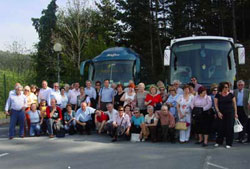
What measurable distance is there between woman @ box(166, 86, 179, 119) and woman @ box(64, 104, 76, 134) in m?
3.48

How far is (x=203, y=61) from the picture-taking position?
1152 centimetres

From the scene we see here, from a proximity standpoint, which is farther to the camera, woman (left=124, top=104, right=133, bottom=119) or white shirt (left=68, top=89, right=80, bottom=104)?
white shirt (left=68, top=89, right=80, bottom=104)

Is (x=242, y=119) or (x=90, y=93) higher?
(x=90, y=93)

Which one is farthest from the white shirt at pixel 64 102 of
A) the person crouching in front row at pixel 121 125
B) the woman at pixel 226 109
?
the woman at pixel 226 109

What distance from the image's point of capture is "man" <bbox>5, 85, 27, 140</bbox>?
10.8 meters

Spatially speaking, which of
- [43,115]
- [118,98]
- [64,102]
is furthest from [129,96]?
[43,115]

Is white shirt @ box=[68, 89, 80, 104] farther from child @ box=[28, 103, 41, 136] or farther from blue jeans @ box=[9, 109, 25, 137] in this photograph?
blue jeans @ box=[9, 109, 25, 137]

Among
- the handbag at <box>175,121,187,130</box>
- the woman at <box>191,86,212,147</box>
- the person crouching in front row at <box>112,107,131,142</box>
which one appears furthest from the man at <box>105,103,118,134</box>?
the woman at <box>191,86,212,147</box>

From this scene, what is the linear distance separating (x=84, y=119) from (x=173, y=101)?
3.25m

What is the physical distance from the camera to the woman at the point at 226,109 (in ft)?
27.6

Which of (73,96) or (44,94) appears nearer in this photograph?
(44,94)

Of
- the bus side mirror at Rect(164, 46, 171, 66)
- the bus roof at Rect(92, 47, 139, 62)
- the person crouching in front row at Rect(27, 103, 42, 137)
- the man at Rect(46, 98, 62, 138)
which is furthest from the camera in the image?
the bus roof at Rect(92, 47, 139, 62)

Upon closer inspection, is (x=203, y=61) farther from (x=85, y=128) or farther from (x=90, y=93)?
(x=85, y=128)

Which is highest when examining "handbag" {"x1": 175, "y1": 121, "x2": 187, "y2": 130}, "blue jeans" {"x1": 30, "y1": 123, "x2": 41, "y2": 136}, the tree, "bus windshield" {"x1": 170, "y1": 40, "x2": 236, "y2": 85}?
the tree
